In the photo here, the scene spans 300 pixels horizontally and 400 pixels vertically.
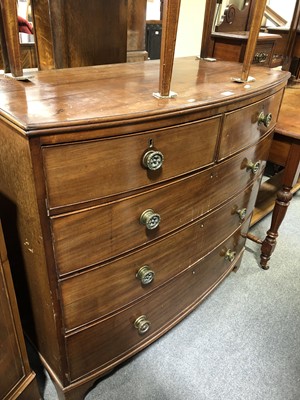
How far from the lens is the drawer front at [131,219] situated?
2.67 ft

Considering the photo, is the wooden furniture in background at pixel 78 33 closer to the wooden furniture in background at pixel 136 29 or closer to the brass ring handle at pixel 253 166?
the wooden furniture in background at pixel 136 29

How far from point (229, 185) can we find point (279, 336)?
0.80 m

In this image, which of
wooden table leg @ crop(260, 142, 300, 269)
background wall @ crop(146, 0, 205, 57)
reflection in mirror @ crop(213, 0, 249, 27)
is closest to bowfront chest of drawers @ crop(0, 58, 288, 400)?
wooden table leg @ crop(260, 142, 300, 269)

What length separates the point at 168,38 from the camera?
0.80 meters

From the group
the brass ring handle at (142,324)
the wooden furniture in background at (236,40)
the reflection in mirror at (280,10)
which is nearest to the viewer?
the brass ring handle at (142,324)

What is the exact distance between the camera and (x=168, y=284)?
120cm

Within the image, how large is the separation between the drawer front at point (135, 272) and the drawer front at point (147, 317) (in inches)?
2.1

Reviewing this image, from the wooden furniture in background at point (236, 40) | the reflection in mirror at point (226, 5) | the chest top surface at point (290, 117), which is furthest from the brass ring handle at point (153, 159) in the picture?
the reflection in mirror at point (226, 5)

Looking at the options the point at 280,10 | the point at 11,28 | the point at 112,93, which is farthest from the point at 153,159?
the point at 280,10

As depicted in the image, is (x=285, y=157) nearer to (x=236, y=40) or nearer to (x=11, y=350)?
(x=236, y=40)

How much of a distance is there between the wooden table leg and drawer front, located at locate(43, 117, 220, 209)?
763mm

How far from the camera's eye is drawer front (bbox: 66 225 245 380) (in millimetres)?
1038

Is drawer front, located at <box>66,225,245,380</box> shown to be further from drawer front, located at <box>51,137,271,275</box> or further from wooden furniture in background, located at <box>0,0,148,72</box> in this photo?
wooden furniture in background, located at <box>0,0,148,72</box>

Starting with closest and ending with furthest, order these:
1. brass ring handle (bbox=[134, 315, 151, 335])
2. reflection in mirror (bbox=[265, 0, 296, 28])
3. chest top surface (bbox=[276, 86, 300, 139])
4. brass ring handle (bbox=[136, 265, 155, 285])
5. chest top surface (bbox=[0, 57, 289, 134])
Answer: chest top surface (bbox=[0, 57, 289, 134]) < brass ring handle (bbox=[136, 265, 155, 285]) < brass ring handle (bbox=[134, 315, 151, 335]) < chest top surface (bbox=[276, 86, 300, 139]) < reflection in mirror (bbox=[265, 0, 296, 28])
